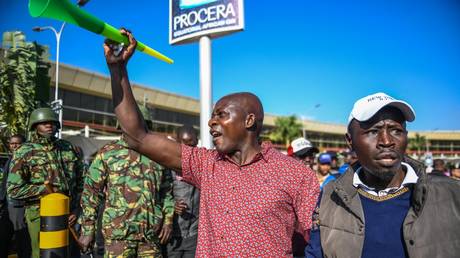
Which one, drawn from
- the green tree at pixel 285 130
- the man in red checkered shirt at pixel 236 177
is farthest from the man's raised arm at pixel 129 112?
the green tree at pixel 285 130

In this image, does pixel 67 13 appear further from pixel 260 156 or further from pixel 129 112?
pixel 260 156

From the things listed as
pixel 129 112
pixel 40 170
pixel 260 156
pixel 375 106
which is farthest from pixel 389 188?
pixel 40 170

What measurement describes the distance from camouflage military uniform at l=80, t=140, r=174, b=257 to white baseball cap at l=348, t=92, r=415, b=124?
2.48 meters

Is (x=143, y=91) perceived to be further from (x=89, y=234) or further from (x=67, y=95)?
(x=89, y=234)

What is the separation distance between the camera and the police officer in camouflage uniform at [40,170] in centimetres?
468

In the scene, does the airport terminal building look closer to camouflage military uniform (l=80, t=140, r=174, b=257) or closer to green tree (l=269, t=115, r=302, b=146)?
camouflage military uniform (l=80, t=140, r=174, b=257)

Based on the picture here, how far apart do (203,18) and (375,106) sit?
1077 centimetres

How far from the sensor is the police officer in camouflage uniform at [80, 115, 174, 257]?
3629 mm

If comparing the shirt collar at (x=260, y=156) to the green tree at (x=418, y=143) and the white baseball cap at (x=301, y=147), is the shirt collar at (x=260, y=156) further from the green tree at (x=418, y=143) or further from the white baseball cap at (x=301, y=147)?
the green tree at (x=418, y=143)

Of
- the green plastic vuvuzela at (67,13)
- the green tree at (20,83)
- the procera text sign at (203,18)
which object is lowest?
the green plastic vuvuzela at (67,13)

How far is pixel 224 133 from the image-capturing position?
252 cm

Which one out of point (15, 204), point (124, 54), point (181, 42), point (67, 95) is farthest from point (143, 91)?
point (124, 54)

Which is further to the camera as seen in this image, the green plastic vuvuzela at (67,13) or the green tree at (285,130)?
the green tree at (285,130)

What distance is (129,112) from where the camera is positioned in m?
2.40
